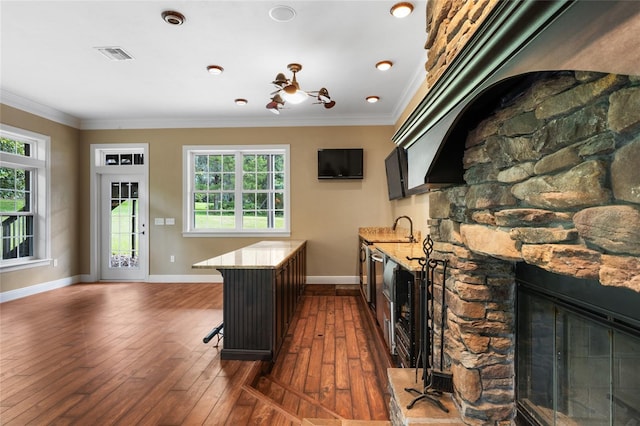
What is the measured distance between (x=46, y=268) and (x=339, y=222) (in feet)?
15.9

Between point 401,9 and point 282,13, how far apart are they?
101 cm

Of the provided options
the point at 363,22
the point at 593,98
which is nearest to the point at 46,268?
the point at 363,22

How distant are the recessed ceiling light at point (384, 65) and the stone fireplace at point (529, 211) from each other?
91.0 inches

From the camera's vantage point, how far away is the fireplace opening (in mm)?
950

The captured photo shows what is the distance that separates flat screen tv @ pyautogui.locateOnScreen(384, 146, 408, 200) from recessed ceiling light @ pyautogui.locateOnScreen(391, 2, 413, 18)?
1.47m

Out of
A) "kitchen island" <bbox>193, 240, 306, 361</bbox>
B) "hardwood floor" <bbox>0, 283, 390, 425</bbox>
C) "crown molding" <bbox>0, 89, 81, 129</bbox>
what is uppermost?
"crown molding" <bbox>0, 89, 81, 129</bbox>

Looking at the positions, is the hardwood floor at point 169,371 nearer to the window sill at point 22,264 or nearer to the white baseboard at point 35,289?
the white baseboard at point 35,289

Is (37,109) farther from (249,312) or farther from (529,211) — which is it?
(529,211)

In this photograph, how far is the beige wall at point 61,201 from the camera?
4770 mm

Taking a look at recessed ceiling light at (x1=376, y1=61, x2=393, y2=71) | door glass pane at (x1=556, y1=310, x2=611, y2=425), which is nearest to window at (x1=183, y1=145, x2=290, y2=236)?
recessed ceiling light at (x1=376, y1=61, x2=393, y2=71)

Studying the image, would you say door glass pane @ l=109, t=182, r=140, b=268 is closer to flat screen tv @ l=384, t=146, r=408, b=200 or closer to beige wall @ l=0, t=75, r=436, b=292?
beige wall @ l=0, t=75, r=436, b=292

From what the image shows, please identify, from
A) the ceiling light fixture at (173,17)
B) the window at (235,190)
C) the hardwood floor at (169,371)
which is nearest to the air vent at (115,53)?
the ceiling light fixture at (173,17)

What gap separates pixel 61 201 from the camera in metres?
5.30

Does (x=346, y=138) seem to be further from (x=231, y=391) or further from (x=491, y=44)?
A: (x=491, y=44)
